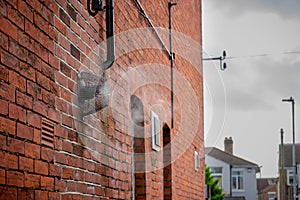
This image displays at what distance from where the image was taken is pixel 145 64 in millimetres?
6105

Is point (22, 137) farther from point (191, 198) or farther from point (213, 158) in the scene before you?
point (213, 158)

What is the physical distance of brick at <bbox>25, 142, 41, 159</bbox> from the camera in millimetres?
3074

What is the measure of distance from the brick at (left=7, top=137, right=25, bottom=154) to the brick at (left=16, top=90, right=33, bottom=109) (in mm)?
165

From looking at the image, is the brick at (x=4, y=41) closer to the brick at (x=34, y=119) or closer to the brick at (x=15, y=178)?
the brick at (x=34, y=119)

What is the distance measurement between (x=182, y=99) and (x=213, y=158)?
41.8 meters

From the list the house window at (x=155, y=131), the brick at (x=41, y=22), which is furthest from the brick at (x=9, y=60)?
the house window at (x=155, y=131)

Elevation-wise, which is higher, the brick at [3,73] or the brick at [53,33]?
the brick at [53,33]

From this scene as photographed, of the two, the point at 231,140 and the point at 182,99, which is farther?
the point at 231,140

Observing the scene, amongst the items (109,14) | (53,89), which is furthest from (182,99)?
(53,89)

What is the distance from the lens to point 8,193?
9.34 feet

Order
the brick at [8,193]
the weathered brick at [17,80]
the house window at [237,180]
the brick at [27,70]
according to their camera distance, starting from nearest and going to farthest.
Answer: the brick at [8,193] → the weathered brick at [17,80] → the brick at [27,70] → the house window at [237,180]

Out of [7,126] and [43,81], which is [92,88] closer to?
[43,81]

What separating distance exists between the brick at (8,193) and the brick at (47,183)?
0.33 metres

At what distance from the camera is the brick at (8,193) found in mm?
2789
